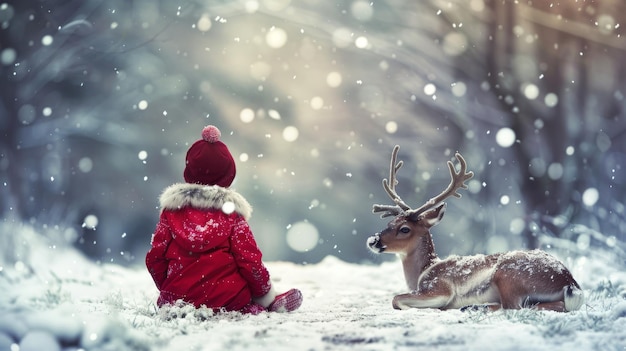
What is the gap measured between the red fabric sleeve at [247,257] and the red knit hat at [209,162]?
24 centimetres

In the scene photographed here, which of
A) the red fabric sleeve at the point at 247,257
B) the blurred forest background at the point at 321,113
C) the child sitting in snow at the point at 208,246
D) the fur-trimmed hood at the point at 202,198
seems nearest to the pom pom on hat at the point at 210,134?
the child sitting in snow at the point at 208,246

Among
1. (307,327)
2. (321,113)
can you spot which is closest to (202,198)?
(307,327)

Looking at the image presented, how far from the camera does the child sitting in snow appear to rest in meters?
2.86

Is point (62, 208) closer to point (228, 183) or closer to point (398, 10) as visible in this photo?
point (228, 183)

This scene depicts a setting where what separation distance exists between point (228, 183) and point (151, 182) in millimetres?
4149

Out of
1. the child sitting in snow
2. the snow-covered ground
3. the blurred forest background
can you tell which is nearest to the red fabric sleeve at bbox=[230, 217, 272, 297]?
the child sitting in snow

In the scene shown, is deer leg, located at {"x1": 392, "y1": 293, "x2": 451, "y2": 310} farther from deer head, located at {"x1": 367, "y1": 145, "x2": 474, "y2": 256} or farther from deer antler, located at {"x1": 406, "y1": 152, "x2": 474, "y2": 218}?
deer antler, located at {"x1": 406, "y1": 152, "x2": 474, "y2": 218}

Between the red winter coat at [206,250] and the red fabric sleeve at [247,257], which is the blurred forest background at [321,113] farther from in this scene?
the red fabric sleeve at [247,257]

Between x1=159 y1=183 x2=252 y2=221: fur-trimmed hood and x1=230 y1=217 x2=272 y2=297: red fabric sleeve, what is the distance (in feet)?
0.29

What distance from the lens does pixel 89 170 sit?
6492 mm

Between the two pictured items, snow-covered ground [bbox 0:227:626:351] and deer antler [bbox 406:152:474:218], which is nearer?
snow-covered ground [bbox 0:227:626:351]

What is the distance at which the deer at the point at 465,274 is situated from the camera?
2.72 metres

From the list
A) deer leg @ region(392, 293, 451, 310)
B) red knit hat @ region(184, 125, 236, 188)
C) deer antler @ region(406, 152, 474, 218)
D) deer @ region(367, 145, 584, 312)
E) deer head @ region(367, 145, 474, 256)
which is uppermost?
red knit hat @ region(184, 125, 236, 188)

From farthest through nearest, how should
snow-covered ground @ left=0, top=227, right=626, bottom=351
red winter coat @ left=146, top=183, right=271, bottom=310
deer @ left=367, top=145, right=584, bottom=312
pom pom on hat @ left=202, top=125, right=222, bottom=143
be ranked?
pom pom on hat @ left=202, top=125, right=222, bottom=143 < red winter coat @ left=146, top=183, right=271, bottom=310 < deer @ left=367, top=145, right=584, bottom=312 < snow-covered ground @ left=0, top=227, right=626, bottom=351
